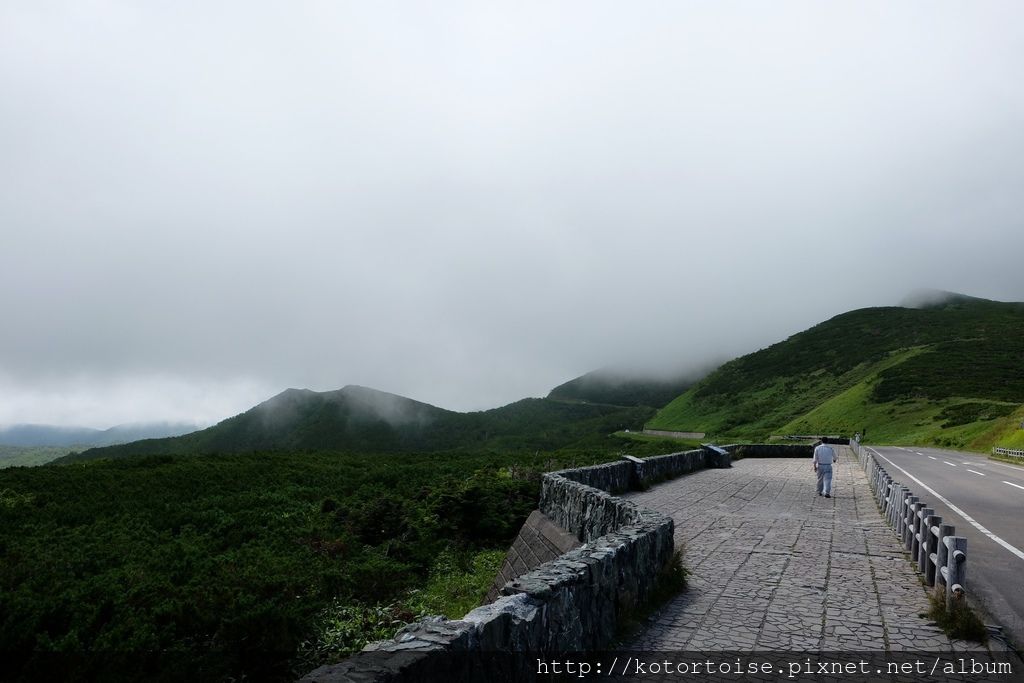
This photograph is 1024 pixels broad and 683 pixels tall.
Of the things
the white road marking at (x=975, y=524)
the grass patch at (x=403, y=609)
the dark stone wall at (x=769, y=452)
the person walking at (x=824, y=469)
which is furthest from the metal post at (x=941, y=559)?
the dark stone wall at (x=769, y=452)

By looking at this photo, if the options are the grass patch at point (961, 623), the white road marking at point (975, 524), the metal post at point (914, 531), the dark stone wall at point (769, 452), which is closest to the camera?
the grass patch at point (961, 623)

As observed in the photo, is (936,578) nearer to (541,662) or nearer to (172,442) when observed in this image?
(541,662)

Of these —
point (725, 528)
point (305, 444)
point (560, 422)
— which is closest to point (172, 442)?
point (305, 444)

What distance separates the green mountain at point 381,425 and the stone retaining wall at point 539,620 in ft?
335

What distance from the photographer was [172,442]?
96000mm

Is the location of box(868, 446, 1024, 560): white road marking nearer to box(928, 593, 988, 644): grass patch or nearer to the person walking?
the person walking

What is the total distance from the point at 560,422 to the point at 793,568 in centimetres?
14334

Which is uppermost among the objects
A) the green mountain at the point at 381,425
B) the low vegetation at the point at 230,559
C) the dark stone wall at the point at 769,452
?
the green mountain at the point at 381,425

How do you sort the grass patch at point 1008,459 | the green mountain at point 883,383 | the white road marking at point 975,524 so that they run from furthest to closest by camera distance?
the green mountain at point 883,383 → the grass patch at point 1008,459 → the white road marking at point 975,524

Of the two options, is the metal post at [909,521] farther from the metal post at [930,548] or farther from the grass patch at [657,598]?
the grass patch at [657,598]

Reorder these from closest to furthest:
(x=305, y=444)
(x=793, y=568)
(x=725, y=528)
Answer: (x=793, y=568)
(x=725, y=528)
(x=305, y=444)

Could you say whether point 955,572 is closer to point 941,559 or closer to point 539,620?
point 941,559

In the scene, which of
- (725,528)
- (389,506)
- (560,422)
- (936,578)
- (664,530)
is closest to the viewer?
(936,578)

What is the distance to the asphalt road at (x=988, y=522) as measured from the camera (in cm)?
772
